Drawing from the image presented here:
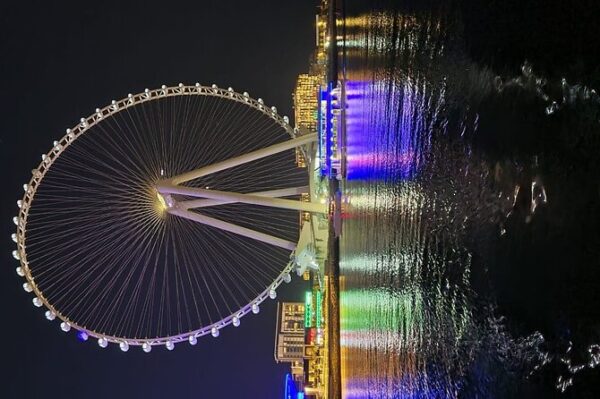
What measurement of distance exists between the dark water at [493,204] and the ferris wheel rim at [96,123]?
17054mm

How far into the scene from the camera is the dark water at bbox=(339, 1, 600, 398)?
6.46ft

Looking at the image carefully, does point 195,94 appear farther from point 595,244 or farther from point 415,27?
point 595,244

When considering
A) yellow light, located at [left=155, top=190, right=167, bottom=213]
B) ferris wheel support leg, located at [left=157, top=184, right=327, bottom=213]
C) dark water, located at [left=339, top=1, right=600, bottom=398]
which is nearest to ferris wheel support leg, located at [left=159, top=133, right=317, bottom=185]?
ferris wheel support leg, located at [left=157, top=184, right=327, bottom=213]

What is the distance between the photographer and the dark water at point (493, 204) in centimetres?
197

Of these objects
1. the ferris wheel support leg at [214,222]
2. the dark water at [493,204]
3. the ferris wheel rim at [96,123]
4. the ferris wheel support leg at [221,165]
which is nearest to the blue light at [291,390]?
the ferris wheel rim at [96,123]

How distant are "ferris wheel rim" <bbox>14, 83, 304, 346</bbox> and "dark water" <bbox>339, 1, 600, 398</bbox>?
56.0 ft

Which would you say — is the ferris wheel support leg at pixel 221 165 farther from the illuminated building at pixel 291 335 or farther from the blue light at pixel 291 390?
the illuminated building at pixel 291 335

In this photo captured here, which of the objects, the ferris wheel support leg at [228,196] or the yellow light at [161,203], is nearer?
the ferris wheel support leg at [228,196]

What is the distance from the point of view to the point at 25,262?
20.6 meters

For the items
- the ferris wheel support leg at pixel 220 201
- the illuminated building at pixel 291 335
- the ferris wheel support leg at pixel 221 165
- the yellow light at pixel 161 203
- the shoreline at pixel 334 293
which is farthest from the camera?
the illuminated building at pixel 291 335

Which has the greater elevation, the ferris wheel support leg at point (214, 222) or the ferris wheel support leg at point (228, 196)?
the ferris wheel support leg at point (228, 196)

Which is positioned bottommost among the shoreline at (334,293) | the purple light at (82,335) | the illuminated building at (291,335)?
the illuminated building at (291,335)

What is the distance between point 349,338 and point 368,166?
4.68 meters

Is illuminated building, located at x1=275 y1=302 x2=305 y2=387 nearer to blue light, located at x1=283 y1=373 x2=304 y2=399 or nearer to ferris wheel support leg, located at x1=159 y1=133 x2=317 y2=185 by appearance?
blue light, located at x1=283 y1=373 x2=304 y2=399
